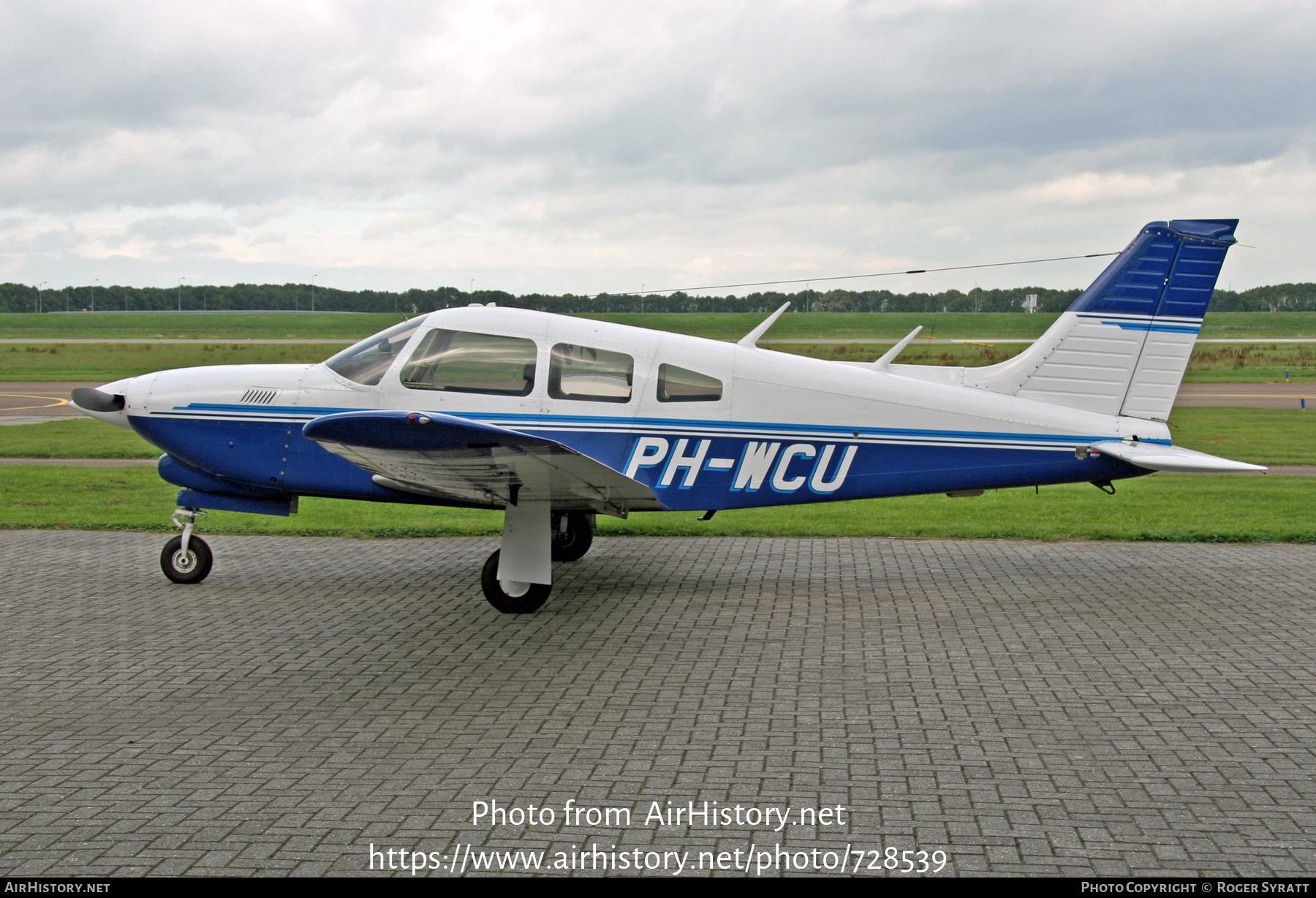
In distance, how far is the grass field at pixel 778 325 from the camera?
6106 centimetres

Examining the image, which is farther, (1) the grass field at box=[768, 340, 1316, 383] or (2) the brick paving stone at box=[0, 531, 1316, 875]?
(1) the grass field at box=[768, 340, 1316, 383]

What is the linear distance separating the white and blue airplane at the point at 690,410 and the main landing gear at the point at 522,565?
0.02 m

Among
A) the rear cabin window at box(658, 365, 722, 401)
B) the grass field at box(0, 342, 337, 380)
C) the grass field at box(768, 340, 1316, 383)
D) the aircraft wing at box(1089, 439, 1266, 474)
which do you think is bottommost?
the grass field at box(0, 342, 337, 380)

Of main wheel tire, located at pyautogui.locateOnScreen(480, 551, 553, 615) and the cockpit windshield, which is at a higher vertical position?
the cockpit windshield

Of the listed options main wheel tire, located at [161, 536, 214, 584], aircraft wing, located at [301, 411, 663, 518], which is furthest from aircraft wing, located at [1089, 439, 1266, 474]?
main wheel tire, located at [161, 536, 214, 584]

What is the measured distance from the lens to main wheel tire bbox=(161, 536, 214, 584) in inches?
319

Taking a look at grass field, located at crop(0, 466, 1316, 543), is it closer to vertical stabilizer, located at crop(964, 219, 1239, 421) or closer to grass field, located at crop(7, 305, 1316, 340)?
vertical stabilizer, located at crop(964, 219, 1239, 421)

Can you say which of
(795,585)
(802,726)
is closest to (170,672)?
(802,726)

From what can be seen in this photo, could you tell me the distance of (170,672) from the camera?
19.2ft

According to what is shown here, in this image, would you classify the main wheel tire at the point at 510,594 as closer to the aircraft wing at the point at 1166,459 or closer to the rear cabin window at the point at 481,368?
the rear cabin window at the point at 481,368

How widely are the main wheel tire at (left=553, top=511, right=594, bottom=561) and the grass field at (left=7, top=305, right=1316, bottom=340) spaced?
44.6 meters

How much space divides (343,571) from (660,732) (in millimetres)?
4846

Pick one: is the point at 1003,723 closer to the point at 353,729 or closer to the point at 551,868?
the point at 551,868
